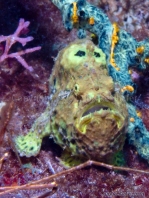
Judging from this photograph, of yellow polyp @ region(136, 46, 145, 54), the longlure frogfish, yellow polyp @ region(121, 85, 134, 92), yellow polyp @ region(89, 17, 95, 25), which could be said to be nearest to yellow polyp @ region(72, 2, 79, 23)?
yellow polyp @ region(89, 17, 95, 25)

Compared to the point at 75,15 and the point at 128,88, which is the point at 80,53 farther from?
the point at 75,15

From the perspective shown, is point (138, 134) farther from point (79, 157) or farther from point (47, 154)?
point (47, 154)

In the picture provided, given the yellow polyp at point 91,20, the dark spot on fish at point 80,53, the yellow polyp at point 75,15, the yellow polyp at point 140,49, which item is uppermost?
the yellow polyp at point 75,15

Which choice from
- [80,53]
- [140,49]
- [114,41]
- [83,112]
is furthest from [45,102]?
[140,49]

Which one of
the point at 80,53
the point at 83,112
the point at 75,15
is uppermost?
the point at 75,15

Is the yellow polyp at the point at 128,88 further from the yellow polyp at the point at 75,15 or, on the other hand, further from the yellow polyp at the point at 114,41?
the yellow polyp at the point at 75,15

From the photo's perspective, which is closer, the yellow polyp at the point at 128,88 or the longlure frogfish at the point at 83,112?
the longlure frogfish at the point at 83,112

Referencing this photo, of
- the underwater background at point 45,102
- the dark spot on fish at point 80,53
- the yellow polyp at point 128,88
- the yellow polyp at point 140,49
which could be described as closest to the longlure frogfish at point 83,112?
the dark spot on fish at point 80,53

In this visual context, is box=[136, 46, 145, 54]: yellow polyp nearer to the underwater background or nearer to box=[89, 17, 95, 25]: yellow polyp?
the underwater background
